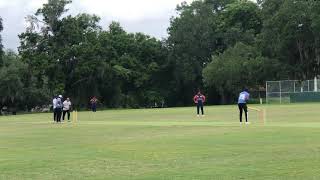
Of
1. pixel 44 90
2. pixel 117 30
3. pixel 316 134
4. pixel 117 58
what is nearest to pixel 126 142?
pixel 316 134

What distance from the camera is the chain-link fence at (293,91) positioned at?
77875 mm

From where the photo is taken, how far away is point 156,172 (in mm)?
12578

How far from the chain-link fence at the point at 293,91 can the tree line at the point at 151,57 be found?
8654 millimetres

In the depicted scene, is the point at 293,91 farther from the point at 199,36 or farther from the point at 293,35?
the point at 199,36

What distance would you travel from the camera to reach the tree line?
3497 inches

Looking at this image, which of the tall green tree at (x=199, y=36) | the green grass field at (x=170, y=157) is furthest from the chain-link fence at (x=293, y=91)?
the green grass field at (x=170, y=157)

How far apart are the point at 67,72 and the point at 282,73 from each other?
105 feet

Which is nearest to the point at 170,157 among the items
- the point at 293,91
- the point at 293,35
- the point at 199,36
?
the point at 293,91

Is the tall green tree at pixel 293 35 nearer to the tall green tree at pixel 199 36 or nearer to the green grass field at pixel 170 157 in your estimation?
the tall green tree at pixel 199 36

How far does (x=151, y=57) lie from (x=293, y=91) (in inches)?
1396

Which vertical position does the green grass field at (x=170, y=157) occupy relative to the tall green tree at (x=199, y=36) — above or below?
below

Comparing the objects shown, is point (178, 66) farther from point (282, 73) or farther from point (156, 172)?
point (156, 172)

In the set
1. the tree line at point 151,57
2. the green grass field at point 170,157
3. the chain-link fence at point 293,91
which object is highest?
the tree line at point 151,57

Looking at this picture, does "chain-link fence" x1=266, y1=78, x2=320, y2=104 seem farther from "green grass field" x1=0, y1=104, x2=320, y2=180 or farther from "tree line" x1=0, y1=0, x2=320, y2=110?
"green grass field" x1=0, y1=104, x2=320, y2=180
